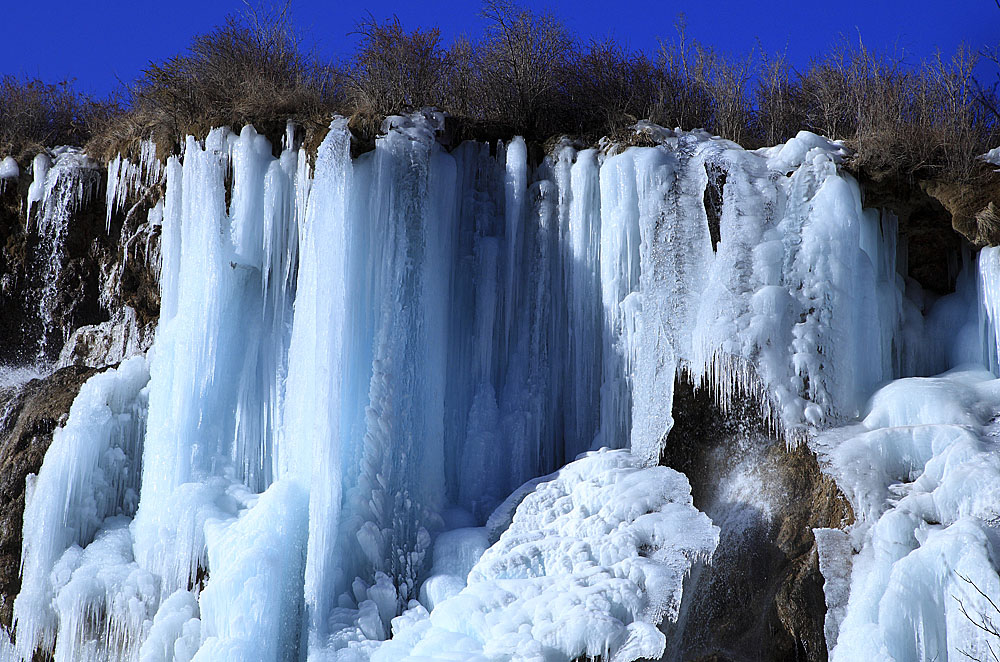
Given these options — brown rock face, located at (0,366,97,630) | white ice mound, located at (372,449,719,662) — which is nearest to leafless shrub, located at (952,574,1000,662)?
white ice mound, located at (372,449,719,662)

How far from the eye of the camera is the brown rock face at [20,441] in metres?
8.77

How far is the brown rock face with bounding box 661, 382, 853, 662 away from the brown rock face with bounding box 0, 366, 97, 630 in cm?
553

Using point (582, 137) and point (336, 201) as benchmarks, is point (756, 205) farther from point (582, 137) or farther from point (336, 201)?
point (336, 201)

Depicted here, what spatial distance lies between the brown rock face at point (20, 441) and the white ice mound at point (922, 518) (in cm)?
670

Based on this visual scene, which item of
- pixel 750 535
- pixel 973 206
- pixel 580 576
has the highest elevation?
pixel 973 206

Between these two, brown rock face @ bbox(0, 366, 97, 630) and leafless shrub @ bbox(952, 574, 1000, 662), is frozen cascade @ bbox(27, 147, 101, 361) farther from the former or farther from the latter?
leafless shrub @ bbox(952, 574, 1000, 662)

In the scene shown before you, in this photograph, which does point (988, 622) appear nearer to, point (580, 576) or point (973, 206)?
point (580, 576)

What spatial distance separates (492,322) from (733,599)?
328 centimetres

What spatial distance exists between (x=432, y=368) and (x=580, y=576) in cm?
231

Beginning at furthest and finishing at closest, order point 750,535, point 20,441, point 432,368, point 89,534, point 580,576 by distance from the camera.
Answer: point 20,441, point 89,534, point 432,368, point 750,535, point 580,576

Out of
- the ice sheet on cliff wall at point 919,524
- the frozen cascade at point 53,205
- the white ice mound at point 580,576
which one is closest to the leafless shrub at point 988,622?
the ice sheet on cliff wall at point 919,524

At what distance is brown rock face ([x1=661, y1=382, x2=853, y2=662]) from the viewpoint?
6.78 meters

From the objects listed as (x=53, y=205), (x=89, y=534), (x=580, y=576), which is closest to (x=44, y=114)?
(x=53, y=205)

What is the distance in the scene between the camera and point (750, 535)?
7293 mm
